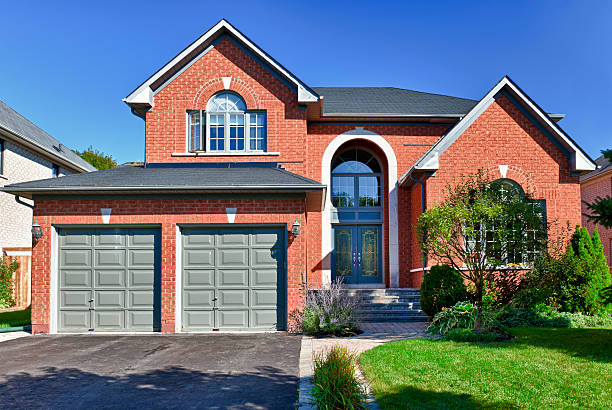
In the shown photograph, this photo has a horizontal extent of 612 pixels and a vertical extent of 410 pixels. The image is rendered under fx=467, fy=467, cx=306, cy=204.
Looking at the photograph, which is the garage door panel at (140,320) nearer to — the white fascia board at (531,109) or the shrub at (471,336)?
the shrub at (471,336)

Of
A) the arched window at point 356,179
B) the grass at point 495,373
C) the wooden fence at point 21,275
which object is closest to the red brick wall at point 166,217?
the grass at point 495,373

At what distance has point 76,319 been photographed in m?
11.8

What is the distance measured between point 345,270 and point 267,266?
610 centimetres

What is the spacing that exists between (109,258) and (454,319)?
8.53 metres

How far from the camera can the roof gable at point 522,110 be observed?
14.7 metres

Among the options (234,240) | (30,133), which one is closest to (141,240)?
(234,240)

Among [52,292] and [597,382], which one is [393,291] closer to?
[597,382]

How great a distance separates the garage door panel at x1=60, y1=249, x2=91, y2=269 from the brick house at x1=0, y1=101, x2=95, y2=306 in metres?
6.46

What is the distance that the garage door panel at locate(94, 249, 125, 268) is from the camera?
11.9m

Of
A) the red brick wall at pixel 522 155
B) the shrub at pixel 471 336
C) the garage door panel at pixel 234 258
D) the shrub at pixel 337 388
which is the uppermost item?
the red brick wall at pixel 522 155

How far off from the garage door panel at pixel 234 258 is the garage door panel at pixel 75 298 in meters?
3.46

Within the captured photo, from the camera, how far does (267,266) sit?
11852 mm

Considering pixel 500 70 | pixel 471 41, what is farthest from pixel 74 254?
pixel 471 41

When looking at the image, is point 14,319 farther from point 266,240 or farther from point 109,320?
point 266,240
